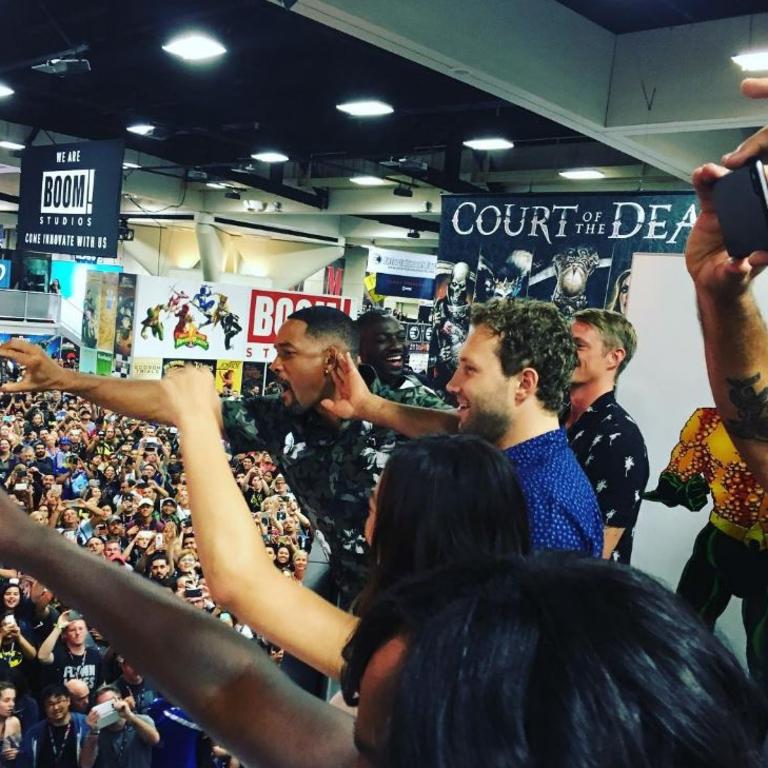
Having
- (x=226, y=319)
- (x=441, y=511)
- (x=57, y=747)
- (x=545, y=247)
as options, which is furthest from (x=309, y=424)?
(x=226, y=319)

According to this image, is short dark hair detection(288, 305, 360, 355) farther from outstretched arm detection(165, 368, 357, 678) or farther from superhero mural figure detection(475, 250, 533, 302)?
superhero mural figure detection(475, 250, 533, 302)

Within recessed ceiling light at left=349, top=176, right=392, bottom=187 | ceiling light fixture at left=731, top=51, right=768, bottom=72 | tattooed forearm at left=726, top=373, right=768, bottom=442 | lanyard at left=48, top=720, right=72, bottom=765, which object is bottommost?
lanyard at left=48, top=720, right=72, bottom=765

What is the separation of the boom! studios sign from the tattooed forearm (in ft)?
17.2

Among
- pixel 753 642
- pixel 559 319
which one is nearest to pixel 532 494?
pixel 559 319

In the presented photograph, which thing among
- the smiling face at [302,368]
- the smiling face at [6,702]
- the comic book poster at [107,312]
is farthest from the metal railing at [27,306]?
the smiling face at [302,368]

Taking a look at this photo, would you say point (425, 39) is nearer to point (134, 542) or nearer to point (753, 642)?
point (753, 642)

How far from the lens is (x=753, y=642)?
8.90 ft

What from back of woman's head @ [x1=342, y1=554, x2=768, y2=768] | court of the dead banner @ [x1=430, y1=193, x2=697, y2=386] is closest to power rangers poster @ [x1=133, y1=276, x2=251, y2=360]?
court of the dead banner @ [x1=430, y1=193, x2=697, y2=386]

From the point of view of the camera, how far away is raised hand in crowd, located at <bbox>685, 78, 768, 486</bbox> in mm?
988

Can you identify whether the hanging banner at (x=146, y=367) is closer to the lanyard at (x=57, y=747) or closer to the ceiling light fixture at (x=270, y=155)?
the ceiling light fixture at (x=270, y=155)

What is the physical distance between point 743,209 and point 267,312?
14237mm

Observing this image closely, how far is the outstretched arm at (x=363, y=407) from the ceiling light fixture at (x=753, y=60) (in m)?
4.56

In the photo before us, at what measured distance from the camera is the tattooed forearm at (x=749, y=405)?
119 cm

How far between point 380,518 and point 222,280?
2035cm
